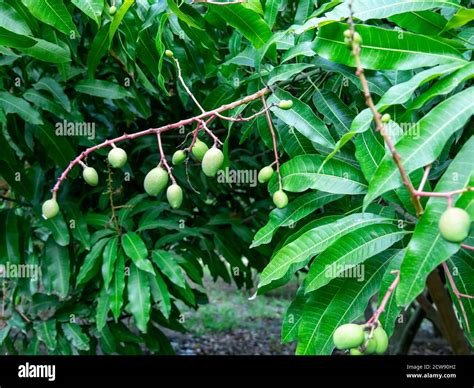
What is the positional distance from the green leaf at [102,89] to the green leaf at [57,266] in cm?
56

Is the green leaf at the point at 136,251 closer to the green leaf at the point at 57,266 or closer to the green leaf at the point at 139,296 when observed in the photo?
the green leaf at the point at 139,296

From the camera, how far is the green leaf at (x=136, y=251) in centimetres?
175

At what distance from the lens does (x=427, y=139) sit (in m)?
0.83

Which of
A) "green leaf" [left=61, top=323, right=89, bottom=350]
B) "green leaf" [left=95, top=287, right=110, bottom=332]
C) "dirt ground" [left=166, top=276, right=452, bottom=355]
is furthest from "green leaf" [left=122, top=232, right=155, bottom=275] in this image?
"dirt ground" [left=166, top=276, right=452, bottom=355]

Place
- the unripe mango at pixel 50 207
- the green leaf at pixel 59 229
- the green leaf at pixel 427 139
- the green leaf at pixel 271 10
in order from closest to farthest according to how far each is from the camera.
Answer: the green leaf at pixel 427 139, the unripe mango at pixel 50 207, the green leaf at pixel 271 10, the green leaf at pixel 59 229

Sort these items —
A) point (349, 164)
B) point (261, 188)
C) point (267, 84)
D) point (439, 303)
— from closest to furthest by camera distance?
point (349, 164) < point (267, 84) < point (439, 303) < point (261, 188)

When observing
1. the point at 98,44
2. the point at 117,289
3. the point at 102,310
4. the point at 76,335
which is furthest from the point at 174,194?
the point at 76,335

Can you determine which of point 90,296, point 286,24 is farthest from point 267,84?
point 90,296

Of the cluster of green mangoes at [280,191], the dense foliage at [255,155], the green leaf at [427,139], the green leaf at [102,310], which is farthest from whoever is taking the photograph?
the green leaf at [102,310]

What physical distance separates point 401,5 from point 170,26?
2.23ft

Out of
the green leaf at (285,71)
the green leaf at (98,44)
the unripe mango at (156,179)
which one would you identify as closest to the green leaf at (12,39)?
the green leaf at (98,44)

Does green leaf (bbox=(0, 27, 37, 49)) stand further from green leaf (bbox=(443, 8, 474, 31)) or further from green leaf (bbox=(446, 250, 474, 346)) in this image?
green leaf (bbox=(446, 250, 474, 346))

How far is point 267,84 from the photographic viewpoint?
1265mm
